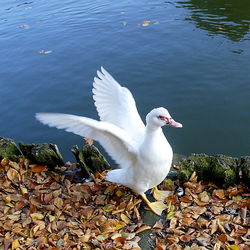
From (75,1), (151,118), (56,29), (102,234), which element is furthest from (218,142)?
(75,1)

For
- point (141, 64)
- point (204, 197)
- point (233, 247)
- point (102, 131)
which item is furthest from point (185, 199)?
point (141, 64)

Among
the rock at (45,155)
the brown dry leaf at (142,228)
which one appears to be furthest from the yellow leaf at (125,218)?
the rock at (45,155)

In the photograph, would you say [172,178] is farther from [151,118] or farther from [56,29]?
[56,29]

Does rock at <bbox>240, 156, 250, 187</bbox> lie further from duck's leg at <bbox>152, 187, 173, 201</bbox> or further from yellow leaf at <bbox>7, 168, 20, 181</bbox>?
yellow leaf at <bbox>7, 168, 20, 181</bbox>

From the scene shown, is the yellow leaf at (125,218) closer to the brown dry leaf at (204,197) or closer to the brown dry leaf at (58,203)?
the brown dry leaf at (58,203)

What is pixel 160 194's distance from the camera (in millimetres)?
4258

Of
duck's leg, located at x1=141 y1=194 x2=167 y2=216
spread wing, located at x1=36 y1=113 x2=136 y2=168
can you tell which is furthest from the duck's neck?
duck's leg, located at x1=141 y1=194 x2=167 y2=216

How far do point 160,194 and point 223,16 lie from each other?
22.8ft

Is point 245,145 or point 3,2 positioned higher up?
point 3,2

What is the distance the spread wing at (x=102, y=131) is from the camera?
11.4 ft

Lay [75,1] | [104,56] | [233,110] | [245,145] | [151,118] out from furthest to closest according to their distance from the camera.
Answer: [75,1] < [104,56] < [233,110] < [245,145] < [151,118]

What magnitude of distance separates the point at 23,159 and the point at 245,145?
3.25 m

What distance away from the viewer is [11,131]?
6.46 metres

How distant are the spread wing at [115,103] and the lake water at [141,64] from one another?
4.43 feet
